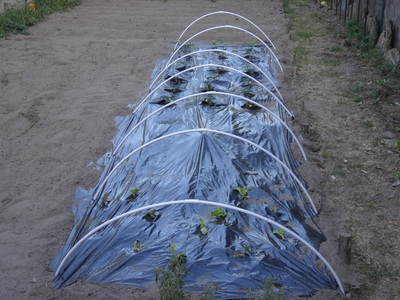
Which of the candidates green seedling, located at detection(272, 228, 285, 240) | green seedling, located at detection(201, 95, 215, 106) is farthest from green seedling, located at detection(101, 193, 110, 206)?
green seedling, located at detection(201, 95, 215, 106)

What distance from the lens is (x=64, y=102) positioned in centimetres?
693

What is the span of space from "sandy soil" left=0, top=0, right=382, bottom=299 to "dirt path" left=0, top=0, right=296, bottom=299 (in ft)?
0.04

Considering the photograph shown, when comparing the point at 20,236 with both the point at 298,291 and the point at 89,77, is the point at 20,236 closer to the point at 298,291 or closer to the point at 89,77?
the point at 298,291

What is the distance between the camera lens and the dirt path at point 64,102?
4121 mm

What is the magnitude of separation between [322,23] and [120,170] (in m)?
7.06

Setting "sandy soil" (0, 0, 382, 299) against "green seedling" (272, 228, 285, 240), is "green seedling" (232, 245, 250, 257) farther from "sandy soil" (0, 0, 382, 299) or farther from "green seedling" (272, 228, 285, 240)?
"sandy soil" (0, 0, 382, 299)

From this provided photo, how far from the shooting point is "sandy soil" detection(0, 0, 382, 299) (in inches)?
161

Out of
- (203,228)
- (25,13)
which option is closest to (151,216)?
(203,228)

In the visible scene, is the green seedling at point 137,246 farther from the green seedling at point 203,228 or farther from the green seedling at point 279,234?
the green seedling at point 279,234

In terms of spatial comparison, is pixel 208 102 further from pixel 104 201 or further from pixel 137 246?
pixel 137 246

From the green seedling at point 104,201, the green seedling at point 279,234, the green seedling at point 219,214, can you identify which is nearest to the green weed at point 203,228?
the green seedling at point 219,214

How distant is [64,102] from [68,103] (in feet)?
0.23

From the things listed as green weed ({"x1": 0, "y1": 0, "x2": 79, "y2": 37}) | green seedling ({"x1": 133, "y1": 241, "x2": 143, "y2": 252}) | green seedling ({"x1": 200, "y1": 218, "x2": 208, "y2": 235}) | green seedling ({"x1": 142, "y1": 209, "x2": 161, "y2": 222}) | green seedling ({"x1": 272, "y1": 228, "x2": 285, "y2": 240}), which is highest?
green weed ({"x1": 0, "y1": 0, "x2": 79, "y2": 37})

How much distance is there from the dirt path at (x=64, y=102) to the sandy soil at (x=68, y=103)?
0.04ft
